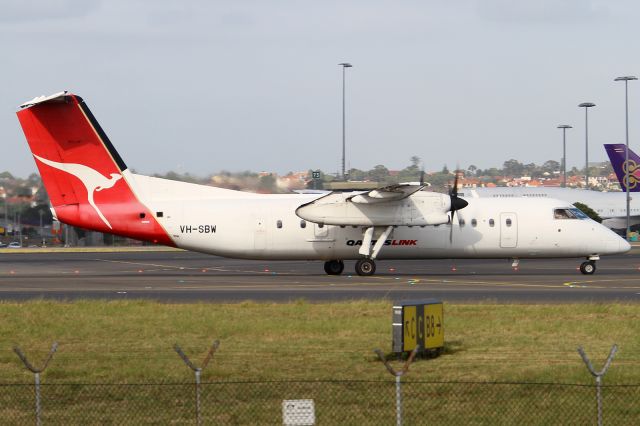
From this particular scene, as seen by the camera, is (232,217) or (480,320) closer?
(480,320)

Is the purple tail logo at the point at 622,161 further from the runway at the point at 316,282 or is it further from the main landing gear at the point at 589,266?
the main landing gear at the point at 589,266

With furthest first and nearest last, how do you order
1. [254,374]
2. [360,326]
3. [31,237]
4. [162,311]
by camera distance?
[31,237] < [162,311] < [360,326] < [254,374]

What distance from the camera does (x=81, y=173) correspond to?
38.6 meters

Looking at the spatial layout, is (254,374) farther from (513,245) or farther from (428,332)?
(513,245)

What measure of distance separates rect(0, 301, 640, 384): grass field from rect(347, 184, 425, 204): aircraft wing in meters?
9.89

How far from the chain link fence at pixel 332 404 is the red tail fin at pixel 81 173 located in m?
21.8

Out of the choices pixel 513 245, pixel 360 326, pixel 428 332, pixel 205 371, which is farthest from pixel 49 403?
pixel 513 245

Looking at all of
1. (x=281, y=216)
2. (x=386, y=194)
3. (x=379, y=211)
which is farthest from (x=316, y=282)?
(x=386, y=194)

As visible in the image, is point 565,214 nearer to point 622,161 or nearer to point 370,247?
point 370,247

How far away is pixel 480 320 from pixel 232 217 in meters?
17.2

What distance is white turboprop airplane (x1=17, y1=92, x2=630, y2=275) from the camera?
126 feet

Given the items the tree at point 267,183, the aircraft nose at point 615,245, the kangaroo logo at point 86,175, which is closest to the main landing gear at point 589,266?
the aircraft nose at point 615,245

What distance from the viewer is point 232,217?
3931 centimetres

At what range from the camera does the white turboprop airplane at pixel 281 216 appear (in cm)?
3850
